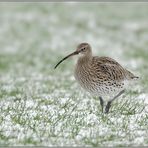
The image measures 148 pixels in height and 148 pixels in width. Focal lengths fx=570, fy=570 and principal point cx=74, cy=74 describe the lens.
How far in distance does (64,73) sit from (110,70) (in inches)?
255

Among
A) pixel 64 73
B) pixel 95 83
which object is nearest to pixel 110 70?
pixel 95 83

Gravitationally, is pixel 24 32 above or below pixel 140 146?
above

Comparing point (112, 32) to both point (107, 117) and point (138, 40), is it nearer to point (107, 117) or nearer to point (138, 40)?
point (138, 40)

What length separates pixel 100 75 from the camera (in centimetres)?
→ 1031

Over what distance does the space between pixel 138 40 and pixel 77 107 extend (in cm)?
1254

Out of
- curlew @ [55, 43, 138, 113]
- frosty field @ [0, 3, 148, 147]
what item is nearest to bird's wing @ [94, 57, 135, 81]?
curlew @ [55, 43, 138, 113]

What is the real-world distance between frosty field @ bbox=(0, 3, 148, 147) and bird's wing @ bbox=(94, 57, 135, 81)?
0.55m

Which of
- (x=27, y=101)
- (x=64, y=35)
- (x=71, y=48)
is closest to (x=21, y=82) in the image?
(x=27, y=101)

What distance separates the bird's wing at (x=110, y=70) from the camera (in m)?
10.4

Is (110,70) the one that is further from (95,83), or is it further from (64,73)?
(64,73)

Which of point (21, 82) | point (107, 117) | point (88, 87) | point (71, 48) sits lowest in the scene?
point (107, 117)

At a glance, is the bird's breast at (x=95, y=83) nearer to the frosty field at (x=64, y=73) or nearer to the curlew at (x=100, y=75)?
the curlew at (x=100, y=75)

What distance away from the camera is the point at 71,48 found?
22172mm

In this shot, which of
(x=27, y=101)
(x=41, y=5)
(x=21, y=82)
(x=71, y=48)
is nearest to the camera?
(x=27, y=101)
